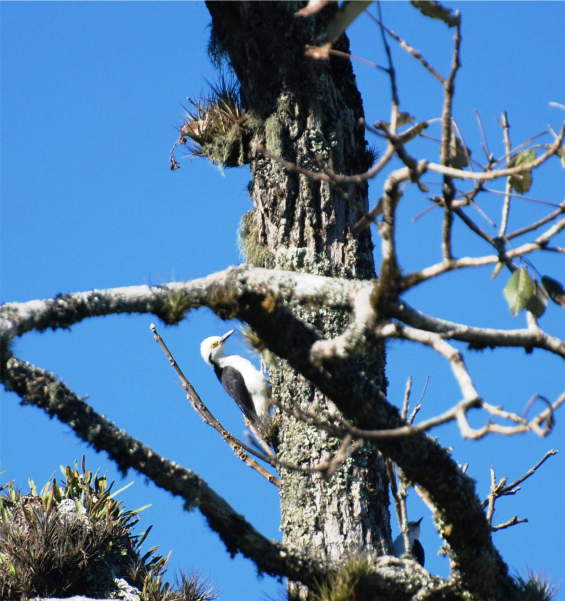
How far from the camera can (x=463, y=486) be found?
2531 millimetres

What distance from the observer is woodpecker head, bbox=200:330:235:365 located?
7281 mm

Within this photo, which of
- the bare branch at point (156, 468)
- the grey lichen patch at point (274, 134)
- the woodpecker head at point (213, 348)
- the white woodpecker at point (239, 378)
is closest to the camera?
the bare branch at point (156, 468)

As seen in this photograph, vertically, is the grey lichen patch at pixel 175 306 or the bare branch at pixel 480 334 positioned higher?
the bare branch at pixel 480 334

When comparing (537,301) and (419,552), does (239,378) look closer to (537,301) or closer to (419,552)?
(419,552)

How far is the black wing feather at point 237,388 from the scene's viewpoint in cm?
592

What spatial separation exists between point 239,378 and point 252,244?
8.55 ft

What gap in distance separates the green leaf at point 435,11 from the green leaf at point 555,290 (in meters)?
0.79

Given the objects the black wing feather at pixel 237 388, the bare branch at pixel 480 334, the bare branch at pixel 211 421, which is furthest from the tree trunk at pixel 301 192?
the black wing feather at pixel 237 388

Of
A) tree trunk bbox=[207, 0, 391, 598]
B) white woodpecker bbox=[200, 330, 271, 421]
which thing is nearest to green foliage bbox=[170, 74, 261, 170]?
tree trunk bbox=[207, 0, 391, 598]

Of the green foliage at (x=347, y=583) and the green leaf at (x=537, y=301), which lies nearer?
the green leaf at (x=537, y=301)

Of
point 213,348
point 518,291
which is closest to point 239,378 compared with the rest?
point 213,348

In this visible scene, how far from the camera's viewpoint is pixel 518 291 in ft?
6.19

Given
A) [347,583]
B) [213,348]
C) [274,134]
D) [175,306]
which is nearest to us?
[175,306]

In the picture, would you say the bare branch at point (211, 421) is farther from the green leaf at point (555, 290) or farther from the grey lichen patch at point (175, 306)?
the green leaf at point (555, 290)
